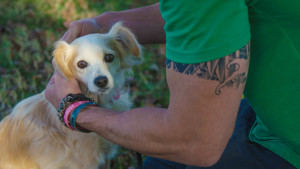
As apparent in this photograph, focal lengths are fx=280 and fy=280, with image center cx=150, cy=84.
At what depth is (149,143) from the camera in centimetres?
111

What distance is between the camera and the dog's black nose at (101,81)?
5.40 ft

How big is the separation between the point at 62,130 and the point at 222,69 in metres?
1.25

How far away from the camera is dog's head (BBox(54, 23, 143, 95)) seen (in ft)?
5.51

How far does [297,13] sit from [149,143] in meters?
0.71

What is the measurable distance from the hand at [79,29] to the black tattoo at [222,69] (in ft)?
3.55

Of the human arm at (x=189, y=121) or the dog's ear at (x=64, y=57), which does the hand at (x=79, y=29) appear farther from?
the human arm at (x=189, y=121)

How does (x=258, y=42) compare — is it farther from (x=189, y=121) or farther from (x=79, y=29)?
(x=79, y=29)

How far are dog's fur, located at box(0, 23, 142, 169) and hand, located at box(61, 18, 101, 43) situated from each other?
10 cm

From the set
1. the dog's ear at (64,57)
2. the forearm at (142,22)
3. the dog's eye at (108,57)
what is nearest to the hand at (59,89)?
the dog's ear at (64,57)

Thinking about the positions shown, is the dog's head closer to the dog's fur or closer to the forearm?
the dog's fur

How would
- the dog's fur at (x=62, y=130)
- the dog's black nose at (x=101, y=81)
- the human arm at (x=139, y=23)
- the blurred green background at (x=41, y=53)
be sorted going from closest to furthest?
the dog's black nose at (x=101, y=81), the dog's fur at (x=62, y=130), the human arm at (x=139, y=23), the blurred green background at (x=41, y=53)

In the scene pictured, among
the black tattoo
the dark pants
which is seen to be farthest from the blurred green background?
the black tattoo

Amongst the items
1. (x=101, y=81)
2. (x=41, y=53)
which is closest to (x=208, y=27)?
(x=101, y=81)

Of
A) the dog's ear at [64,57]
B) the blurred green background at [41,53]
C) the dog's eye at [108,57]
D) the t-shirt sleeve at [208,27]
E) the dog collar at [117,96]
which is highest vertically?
the t-shirt sleeve at [208,27]
